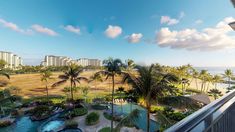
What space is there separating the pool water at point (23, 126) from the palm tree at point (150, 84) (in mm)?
13534

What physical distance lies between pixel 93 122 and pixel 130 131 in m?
4.08

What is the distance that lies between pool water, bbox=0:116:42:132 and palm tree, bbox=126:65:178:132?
13534 millimetres

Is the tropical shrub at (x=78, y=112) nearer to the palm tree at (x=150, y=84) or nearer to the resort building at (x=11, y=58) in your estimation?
the palm tree at (x=150, y=84)

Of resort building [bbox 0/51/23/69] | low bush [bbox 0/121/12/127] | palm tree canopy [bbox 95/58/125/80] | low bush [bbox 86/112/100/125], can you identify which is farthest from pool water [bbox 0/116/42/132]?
resort building [bbox 0/51/23/69]

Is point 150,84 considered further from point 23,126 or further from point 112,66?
point 23,126

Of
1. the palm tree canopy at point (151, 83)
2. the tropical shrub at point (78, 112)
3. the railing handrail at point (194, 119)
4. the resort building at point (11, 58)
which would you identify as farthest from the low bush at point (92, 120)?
the resort building at point (11, 58)

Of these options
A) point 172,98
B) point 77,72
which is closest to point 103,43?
point 77,72

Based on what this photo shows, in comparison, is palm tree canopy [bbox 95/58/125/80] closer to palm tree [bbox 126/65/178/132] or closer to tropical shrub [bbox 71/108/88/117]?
palm tree [bbox 126/65/178/132]

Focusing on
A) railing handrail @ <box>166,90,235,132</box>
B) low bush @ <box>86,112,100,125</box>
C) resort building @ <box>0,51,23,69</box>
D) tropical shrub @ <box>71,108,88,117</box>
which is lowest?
tropical shrub @ <box>71,108,88,117</box>

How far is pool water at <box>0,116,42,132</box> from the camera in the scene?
1889cm

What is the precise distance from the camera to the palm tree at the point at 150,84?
10836 mm

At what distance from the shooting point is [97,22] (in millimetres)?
73875

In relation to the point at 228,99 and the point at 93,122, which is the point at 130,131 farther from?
the point at 228,99

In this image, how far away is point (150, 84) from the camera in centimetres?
1087
